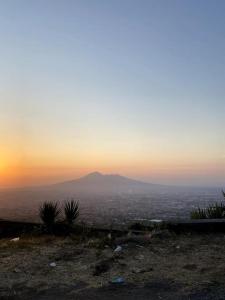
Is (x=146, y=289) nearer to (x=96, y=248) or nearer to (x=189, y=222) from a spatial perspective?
(x=96, y=248)

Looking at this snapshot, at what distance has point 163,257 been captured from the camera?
9.09m

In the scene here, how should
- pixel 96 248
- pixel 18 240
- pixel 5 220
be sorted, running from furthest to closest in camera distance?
1. pixel 5 220
2. pixel 18 240
3. pixel 96 248

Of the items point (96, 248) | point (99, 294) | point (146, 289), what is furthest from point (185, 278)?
point (96, 248)

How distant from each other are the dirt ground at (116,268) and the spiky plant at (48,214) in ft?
4.81

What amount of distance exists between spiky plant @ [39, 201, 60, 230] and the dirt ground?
4.81 feet

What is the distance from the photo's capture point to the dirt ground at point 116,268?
712 centimetres

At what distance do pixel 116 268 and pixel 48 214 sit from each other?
472 cm

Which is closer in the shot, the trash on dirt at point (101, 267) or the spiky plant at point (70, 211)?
the trash on dirt at point (101, 267)

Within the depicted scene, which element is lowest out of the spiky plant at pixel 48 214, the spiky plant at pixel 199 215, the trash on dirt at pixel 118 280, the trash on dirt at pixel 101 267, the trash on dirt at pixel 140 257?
the trash on dirt at pixel 118 280

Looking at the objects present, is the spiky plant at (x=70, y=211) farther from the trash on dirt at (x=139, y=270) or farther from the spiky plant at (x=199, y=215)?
the trash on dirt at (x=139, y=270)

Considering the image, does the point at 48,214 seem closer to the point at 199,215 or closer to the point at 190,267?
the point at 199,215

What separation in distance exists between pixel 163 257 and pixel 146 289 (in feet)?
6.52

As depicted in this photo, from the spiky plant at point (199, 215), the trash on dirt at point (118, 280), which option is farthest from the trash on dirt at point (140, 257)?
the spiky plant at point (199, 215)

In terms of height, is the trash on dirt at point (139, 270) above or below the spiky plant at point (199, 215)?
below
